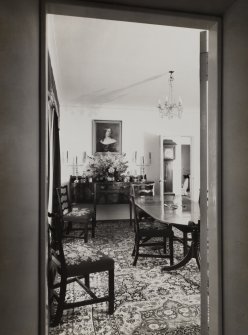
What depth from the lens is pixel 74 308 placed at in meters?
2.44

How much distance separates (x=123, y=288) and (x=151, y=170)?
4.25 m

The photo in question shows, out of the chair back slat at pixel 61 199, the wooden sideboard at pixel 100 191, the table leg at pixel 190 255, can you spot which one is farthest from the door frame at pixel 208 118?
the wooden sideboard at pixel 100 191

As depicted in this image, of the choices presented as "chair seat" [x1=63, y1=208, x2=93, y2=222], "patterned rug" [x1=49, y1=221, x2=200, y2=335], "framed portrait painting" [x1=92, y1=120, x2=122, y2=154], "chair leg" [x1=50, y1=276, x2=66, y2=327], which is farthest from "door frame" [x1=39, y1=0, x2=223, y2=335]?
"framed portrait painting" [x1=92, y1=120, x2=122, y2=154]

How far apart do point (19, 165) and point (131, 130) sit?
5.92m

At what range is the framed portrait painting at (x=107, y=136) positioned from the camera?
6465 mm

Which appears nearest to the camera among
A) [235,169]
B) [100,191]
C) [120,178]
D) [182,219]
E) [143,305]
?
[235,169]

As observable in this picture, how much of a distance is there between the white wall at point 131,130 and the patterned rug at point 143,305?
3372 mm

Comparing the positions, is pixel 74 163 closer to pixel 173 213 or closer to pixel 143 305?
pixel 173 213

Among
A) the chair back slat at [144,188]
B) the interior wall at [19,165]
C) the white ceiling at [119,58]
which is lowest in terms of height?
the chair back slat at [144,188]

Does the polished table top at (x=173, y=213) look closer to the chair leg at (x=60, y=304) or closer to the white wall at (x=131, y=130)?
the chair leg at (x=60, y=304)

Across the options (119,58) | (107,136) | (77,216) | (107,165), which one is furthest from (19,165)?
(107,136)

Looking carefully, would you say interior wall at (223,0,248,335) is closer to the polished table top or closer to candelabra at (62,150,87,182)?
the polished table top

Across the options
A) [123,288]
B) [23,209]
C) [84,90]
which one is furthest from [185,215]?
[84,90]

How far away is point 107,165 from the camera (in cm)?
637
